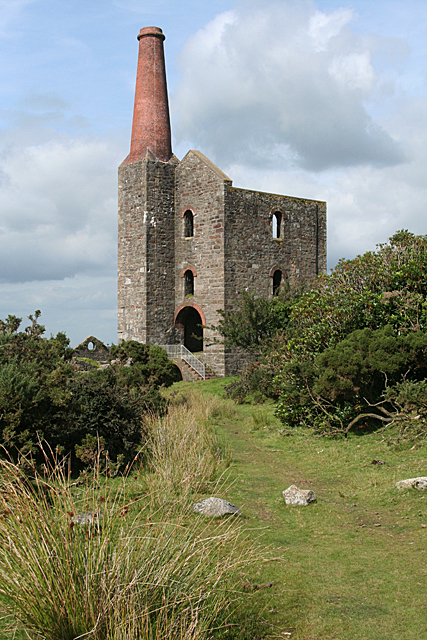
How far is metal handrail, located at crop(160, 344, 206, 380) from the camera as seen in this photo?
2212 cm

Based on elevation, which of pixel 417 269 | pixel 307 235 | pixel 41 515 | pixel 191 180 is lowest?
pixel 41 515

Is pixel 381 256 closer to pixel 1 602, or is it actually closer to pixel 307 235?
pixel 1 602

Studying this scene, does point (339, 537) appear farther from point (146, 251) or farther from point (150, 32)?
point (150, 32)

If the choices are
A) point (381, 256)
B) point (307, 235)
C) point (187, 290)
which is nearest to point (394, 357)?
point (381, 256)

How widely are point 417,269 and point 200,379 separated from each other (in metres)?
12.8

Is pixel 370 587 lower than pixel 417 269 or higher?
lower

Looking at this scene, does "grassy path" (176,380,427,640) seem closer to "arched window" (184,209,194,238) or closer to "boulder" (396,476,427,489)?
"boulder" (396,476,427,489)

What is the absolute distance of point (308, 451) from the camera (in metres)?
9.32

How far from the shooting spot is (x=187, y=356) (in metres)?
22.9

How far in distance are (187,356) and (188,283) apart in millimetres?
3059

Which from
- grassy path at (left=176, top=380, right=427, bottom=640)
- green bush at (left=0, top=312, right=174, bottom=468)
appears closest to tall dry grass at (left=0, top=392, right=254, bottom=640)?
grassy path at (left=176, top=380, right=427, bottom=640)

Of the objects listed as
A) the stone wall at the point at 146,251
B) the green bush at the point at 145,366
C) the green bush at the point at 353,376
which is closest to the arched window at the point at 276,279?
the stone wall at the point at 146,251

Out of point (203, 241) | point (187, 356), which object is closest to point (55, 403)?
point (187, 356)

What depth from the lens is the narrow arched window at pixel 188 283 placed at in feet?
77.7
